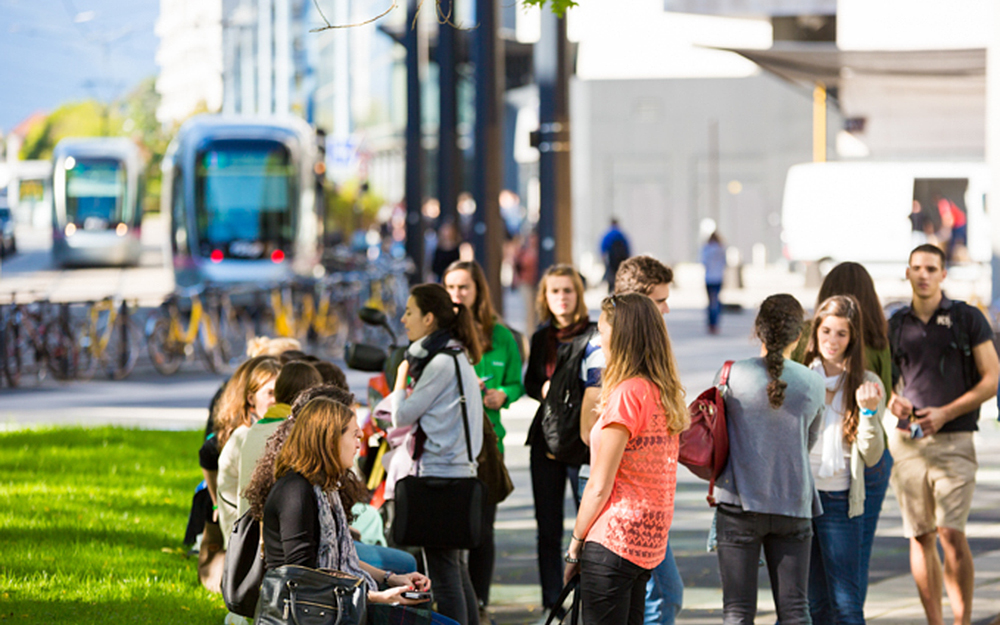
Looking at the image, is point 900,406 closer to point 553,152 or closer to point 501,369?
point 501,369

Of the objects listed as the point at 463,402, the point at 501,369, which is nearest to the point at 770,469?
the point at 463,402

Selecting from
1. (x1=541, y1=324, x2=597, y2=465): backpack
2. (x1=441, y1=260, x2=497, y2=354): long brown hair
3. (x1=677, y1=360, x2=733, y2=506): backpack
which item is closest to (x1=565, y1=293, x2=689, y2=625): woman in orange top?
(x1=677, y1=360, x2=733, y2=506): backpack

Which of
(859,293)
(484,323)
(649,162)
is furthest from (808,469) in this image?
(649,162)

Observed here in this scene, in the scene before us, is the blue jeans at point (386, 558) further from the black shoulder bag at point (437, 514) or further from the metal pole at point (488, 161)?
the metal pole at point (488, 161)

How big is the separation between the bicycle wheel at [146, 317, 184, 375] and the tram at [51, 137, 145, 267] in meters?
23.4

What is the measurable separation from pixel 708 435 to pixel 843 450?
77 cm

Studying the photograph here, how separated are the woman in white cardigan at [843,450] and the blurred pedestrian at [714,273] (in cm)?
1613

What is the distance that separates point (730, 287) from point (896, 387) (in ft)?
87.3

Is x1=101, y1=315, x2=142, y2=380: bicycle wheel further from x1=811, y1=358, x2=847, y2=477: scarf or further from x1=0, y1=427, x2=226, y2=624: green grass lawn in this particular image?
x1=811, y1=358, x2=847, y2=477: scarf

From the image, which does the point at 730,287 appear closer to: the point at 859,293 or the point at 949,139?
the point at 949,139

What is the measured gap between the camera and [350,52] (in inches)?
2896

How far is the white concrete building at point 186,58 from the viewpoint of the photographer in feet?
486

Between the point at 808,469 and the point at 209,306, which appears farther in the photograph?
the point at 209,306

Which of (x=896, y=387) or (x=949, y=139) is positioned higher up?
(x=949, y=139)
